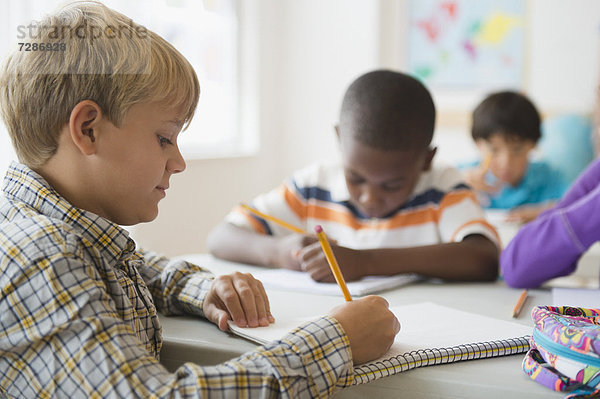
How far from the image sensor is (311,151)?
12.3 feet

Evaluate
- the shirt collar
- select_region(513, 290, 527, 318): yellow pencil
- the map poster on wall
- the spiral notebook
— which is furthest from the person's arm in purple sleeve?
the map poster on wall

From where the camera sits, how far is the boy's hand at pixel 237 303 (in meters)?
0.89

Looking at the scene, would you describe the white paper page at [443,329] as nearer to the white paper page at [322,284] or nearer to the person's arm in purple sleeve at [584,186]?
the white paper page at [322,284]

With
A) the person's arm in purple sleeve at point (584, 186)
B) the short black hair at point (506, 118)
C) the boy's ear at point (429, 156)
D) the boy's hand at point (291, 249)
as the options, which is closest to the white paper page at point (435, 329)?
the boy's hand at point (291, 249)

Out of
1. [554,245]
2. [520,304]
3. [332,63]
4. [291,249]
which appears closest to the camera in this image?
[520,304]

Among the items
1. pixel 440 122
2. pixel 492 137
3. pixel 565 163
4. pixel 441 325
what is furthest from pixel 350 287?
pixel 440 122

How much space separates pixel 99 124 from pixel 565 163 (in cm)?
307

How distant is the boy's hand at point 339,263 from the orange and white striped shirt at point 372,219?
0.25 metres

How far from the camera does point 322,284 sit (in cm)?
120

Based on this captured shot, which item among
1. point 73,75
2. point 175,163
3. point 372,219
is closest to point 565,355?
point 175,163

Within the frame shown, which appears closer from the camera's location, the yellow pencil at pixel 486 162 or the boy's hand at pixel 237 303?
the boy's hand at pixel 237 303

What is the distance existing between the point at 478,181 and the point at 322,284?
1.77m

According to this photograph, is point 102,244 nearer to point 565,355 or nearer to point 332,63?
point 565,355

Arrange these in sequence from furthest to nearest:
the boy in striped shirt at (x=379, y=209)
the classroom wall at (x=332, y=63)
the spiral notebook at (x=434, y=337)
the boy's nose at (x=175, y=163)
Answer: the classroom wall at (x=332, y=63)
the boy in striped shirt at (x=379, y=209)
the boy's nose at (x=175, y=163)
the spiral notebook at (x=434, y=337)
